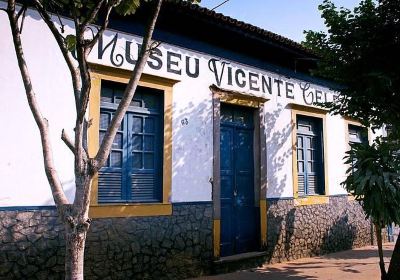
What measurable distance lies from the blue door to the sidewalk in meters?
0.61

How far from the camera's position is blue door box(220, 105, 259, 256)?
7.46m

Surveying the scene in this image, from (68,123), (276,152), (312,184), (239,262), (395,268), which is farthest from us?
(312,184)

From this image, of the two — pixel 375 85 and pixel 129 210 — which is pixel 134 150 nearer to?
pixel 129 210

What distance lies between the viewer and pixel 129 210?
5.99 m

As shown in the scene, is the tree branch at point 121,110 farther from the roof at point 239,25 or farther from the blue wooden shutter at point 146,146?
the roof at point 239,25

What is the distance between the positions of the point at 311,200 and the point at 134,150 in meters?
4.63

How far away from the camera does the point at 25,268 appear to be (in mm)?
4988

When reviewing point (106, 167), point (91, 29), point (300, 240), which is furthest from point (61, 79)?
point (300, 240)

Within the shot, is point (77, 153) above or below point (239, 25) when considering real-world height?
below

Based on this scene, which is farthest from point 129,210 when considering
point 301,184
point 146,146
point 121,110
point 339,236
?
point 339,236

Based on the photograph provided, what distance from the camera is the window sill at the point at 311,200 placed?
8702 mm

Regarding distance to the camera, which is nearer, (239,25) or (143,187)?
(143,187)

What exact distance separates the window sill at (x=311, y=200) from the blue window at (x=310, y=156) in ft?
0.46

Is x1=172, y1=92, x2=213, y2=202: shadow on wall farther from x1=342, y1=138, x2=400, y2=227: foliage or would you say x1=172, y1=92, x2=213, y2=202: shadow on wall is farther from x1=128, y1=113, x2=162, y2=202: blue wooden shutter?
x1=342, y1=138, x2=400, y2=227: foliage
